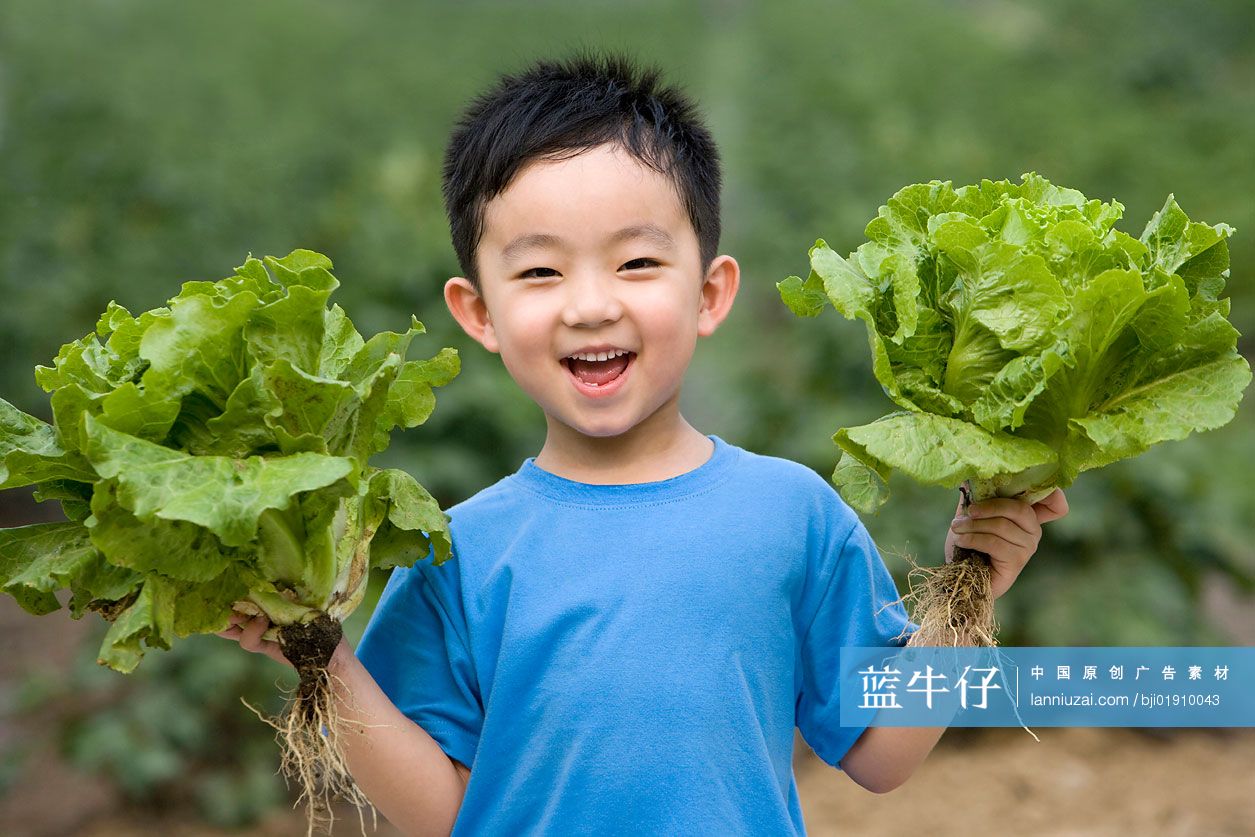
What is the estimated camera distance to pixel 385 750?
2.14 metres

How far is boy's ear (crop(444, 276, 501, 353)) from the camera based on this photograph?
8.11ft

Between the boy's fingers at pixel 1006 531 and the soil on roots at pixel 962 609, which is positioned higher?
the boy's fingers at pixel 1006 531

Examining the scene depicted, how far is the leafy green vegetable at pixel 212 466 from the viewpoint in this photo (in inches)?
75.2

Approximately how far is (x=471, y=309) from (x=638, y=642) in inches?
27.4

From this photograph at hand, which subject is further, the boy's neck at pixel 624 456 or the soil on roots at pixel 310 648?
the boy's neck at pixel 624 456

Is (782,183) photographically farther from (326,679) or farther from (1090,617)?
(326,679)

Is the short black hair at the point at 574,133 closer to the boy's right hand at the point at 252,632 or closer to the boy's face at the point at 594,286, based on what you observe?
the boy's face at the point at 594,286

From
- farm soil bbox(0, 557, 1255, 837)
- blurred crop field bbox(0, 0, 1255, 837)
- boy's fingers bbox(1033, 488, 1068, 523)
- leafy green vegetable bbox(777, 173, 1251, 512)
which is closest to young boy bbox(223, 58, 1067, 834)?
boy's fingers bbox(1033, 488, 1068, 523)

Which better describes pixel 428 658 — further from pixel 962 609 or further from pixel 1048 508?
pixel 1048 508

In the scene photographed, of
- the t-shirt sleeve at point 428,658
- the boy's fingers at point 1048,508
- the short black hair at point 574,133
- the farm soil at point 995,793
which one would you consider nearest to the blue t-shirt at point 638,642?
the t-shirt sleeve at point 428,658

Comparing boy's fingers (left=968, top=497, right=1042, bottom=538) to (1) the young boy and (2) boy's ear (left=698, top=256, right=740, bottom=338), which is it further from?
(2) boy's ear (left=698, top=256, right=740, bottom=338)

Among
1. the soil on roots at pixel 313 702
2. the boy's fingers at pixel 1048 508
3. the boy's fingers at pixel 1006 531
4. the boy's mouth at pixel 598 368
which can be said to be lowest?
the soil on roots at pixel 313 702

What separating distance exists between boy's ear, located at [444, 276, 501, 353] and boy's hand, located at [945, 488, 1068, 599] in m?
0.87

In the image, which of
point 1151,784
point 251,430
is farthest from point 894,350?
point 1151,784
